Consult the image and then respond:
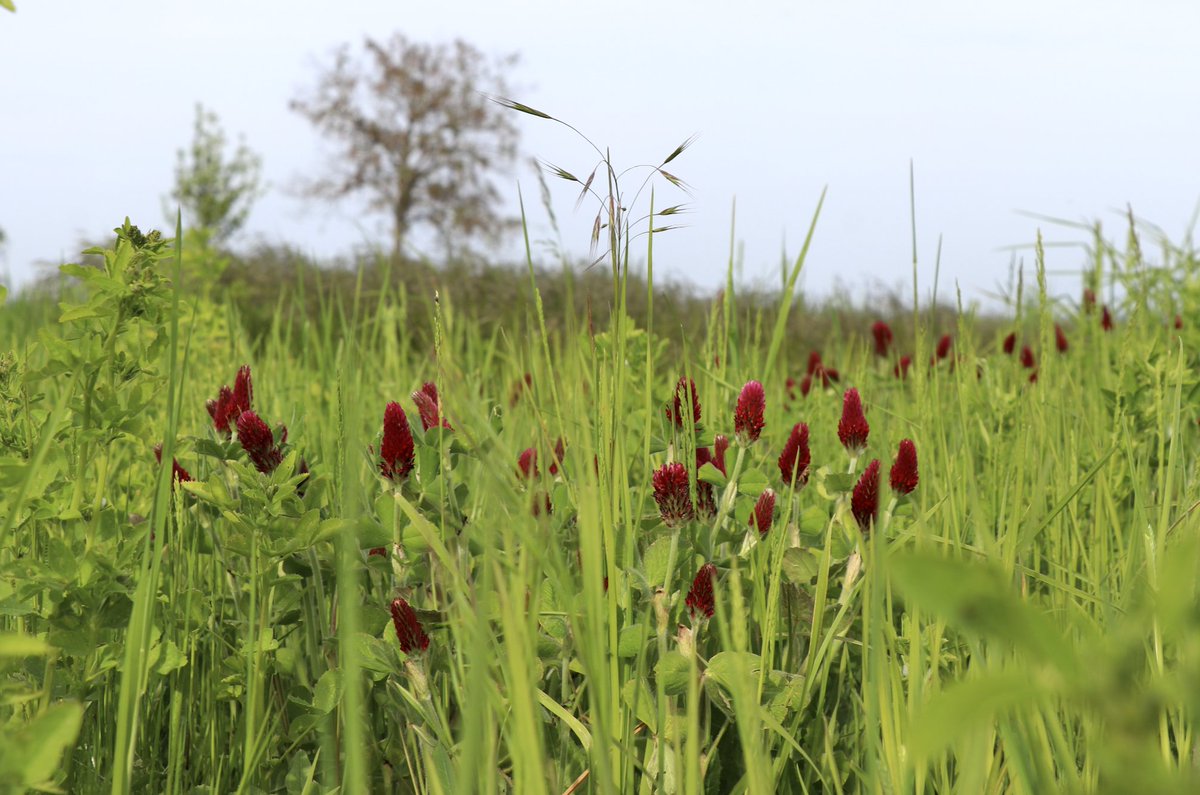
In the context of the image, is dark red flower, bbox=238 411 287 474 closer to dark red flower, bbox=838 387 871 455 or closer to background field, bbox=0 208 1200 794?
background field, bbox=0 208 1200 794

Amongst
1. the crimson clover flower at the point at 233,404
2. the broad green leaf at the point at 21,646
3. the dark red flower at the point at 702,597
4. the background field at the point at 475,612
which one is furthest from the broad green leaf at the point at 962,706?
the crimson clover flower at the point at 233,404

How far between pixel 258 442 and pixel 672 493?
1.77 ft

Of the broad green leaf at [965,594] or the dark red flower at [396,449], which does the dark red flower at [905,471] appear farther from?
the broad green leaf at [965,594]

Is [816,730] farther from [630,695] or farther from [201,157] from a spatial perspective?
[201,157]

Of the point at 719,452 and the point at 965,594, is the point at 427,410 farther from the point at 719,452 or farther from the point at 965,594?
the point at 965,594

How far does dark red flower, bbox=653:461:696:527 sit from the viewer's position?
1240 mm

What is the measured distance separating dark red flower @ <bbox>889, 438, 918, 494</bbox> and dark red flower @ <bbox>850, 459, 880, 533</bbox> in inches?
3.0

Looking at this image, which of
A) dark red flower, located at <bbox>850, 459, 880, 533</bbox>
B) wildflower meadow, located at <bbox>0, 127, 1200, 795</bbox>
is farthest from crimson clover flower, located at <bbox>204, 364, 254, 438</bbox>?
dark red flower, located at <bbox>850, 459, 880, 533</bbox>

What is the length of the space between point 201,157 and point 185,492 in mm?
27201

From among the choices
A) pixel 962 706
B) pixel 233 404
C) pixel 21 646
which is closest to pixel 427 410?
pixel 233 404

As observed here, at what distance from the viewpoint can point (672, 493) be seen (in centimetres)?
124

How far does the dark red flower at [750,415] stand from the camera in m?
1.40

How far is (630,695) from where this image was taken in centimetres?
111

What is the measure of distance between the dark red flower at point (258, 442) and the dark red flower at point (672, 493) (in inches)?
19.8
